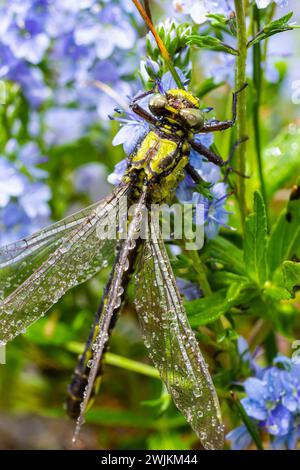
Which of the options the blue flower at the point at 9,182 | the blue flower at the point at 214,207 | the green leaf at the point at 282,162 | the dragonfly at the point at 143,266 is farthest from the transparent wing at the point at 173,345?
the blue flower at the point at 9,182

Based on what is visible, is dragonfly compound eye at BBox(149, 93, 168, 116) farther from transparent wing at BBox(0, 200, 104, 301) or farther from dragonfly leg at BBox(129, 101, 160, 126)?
transparent wing at BBox(0, 200, 104, 301)

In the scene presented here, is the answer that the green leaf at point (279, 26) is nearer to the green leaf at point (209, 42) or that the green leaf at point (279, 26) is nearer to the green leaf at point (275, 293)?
the green leaf at point (209, 42)

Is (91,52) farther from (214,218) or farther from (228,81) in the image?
(214,218)

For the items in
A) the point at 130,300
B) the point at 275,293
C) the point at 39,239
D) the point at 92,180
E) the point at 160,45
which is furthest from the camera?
the point at 92,180

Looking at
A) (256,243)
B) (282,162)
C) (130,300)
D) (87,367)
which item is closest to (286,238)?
(256,243)

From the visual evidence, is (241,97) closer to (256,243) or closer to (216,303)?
(256,243)

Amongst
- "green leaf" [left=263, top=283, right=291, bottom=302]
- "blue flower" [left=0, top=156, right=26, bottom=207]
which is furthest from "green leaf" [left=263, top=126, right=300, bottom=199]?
"blue flower" [left=0, top=156, right=26, bottom=207]
